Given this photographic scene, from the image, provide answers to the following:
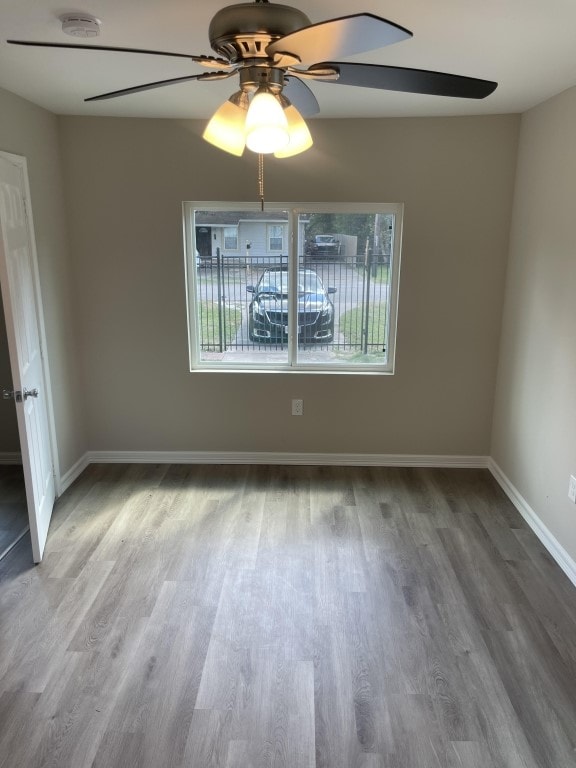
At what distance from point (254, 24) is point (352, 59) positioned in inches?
51.1

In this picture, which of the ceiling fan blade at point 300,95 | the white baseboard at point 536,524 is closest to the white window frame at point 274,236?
the ceiling fan blade at point 300,95

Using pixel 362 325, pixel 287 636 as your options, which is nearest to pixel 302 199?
pixel 362 325

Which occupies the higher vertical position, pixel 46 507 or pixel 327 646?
pixel 46 507

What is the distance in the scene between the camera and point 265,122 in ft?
4.90

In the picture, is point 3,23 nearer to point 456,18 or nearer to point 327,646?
point 456,18

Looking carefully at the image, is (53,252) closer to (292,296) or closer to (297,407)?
(292,296)

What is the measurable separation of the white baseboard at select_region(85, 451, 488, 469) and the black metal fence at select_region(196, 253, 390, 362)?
0.78 meters

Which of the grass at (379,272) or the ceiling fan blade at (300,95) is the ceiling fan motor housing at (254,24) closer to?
the ceiling fan blade at (300,95)

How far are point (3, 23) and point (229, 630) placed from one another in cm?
260

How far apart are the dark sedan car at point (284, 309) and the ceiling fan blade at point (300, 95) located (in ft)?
6.42

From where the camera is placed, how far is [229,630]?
2.50 meters

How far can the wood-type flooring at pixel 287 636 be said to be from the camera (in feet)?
6.43

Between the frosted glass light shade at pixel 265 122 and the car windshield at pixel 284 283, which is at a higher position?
the frosted glass light shade at pixel 265 122

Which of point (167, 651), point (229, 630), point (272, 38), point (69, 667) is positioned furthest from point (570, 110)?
point (69, 667)
